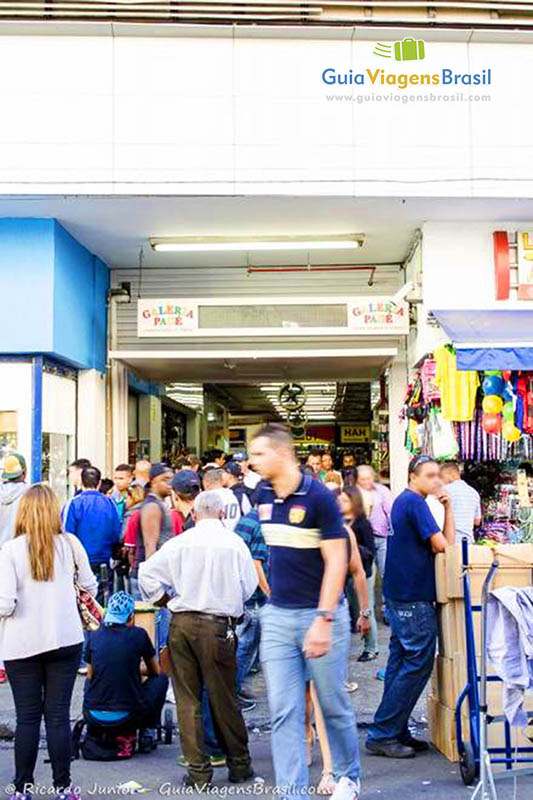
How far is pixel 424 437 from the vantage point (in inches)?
430

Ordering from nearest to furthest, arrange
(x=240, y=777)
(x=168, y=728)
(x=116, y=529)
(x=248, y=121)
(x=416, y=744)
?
(x=240, y=777) < (x=416, y=744) < (x=168, y=728) < (x=116, y=529) < (x=248, y=121)

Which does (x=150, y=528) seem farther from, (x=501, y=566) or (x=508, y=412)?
(x=508, y=412)

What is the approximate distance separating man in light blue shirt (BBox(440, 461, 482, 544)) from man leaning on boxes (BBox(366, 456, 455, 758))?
3.49 m

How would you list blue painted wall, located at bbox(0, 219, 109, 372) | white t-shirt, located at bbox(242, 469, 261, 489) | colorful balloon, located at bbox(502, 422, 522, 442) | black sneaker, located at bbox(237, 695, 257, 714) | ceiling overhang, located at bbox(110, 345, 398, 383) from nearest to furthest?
black sneaker, located at bbox(237, 695, 257, 714)
white t-shirt, located at bbox(242, 469, 261, 489)
colorful balloon, located at bbox(502, 422, 522, 442)
blue painted wall, located at bbox(0, 219, 109, 372)
ceiling overhang, located at bbox(110, 345, 398, 383)

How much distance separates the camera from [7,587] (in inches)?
192

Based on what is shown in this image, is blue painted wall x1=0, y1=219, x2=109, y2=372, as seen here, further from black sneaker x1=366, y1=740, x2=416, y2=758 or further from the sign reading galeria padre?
black sneaker x1=366, y1=740, x2=416, y2=758

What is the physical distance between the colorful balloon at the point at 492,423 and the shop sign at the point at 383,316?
2.56 metres

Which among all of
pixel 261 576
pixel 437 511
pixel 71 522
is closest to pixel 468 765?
pixel 261 576

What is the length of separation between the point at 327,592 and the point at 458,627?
5.74ft

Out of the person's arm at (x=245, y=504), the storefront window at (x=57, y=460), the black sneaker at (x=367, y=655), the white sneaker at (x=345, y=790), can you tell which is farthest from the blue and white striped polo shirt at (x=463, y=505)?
the white sneaker at (x=345, y=790)

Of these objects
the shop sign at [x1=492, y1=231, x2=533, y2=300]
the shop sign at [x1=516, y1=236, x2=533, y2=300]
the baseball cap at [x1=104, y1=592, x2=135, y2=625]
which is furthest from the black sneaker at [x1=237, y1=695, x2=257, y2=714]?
the shop sign at [x1=516, y1=236, x2=533, y2=300]

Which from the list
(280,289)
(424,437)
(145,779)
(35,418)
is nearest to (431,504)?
(424,437)

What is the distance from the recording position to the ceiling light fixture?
11773 millimetres

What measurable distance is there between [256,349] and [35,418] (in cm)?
367
